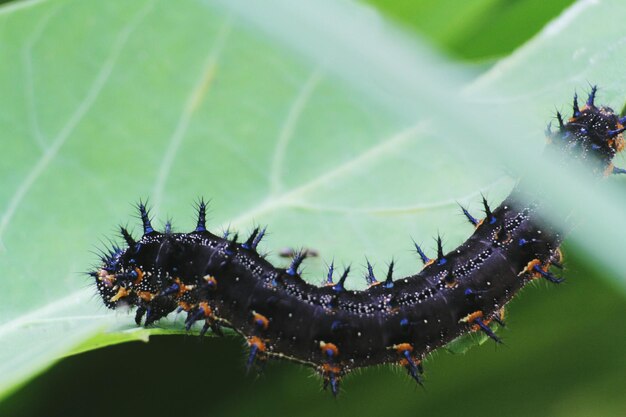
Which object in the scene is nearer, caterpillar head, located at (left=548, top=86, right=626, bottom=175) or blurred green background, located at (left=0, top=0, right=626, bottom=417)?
caterpillar head, located at (left=548, top=86, right=626, bottom=175)

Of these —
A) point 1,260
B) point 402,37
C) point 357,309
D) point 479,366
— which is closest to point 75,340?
point 1,260

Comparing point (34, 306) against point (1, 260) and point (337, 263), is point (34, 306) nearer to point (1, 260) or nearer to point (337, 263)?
point (1, 260)

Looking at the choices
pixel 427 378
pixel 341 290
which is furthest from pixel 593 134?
pixel 427 378

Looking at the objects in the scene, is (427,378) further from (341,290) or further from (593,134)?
(593,134)

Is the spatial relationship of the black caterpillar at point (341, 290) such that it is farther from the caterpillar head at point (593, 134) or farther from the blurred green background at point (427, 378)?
the blurred green background at point (427, 378)

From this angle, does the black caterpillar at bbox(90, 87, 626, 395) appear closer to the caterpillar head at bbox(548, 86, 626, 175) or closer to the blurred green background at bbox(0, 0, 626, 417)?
the caterpillar head at bbox(548, 86, 626, 175)

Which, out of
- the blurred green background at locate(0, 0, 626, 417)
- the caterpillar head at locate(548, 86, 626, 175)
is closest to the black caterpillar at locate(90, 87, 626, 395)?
the caterpillar head at locate(548, 86, 626, 175)
